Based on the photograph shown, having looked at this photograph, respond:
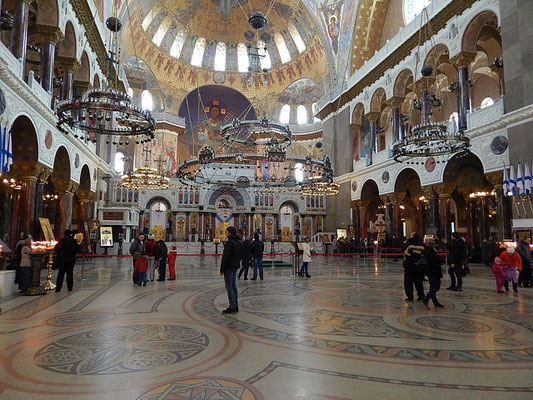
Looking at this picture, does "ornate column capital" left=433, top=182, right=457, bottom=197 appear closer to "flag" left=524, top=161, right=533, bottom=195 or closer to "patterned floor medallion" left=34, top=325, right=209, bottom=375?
"flag" left=524, top=161, right=533, bottom=195

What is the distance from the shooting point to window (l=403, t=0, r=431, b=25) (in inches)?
755

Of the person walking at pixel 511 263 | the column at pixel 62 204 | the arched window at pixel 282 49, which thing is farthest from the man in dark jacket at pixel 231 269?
the arched window at pixel 282 49

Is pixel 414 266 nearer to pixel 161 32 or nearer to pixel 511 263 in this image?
pixel 511 263

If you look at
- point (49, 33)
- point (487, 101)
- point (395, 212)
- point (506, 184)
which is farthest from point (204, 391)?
point (487, 101)

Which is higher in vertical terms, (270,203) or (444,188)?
(270,203)

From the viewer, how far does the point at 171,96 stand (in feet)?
100

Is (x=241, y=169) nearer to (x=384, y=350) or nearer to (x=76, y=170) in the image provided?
(x=76, y=170)

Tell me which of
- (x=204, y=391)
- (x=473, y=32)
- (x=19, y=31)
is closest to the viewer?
(x=204, y=391)

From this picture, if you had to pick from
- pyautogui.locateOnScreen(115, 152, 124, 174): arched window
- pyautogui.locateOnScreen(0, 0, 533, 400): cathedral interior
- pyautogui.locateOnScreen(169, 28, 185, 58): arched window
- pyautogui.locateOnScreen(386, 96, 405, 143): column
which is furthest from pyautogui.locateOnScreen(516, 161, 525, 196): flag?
pyautogui.locateOnScreen(169, 28, 185, 58): arched window

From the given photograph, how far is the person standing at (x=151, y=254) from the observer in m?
8.83

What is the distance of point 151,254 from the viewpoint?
29.0 feet

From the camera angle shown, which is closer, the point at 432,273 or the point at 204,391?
the point at 204,391

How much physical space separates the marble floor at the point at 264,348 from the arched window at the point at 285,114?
27.8m

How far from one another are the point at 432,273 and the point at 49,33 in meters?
14.3
